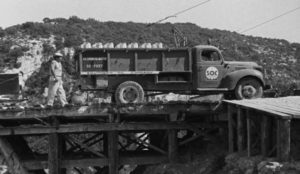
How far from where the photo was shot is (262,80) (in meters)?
17.8

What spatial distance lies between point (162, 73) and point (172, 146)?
7.98ft

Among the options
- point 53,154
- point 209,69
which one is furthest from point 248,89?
point 53,154

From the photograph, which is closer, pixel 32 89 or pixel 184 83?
pixel 184 83

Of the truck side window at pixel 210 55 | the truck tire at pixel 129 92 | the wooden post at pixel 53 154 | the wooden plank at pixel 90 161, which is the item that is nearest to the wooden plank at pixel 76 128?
the wooden post at pixel 53 154

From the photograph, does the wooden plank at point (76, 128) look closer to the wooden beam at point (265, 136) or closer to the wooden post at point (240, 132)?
the wooden post at point (240, 132)

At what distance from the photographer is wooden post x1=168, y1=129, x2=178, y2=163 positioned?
17.9 m

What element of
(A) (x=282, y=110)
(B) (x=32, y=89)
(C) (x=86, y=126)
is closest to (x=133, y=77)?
(C) (x=86, y=126)

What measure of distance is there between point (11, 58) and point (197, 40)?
2424cm

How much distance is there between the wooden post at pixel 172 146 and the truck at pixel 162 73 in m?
1.38

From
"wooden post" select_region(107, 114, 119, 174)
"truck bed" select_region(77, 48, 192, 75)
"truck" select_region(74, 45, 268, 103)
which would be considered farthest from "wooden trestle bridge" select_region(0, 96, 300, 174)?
"truck bed" select_region(77, 48, 192, 75)

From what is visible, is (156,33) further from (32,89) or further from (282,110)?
(282,110)

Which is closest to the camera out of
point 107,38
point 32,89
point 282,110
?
point 282,110

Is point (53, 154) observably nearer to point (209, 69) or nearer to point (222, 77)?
point (209, 69)

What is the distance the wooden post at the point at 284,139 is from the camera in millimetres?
11289
